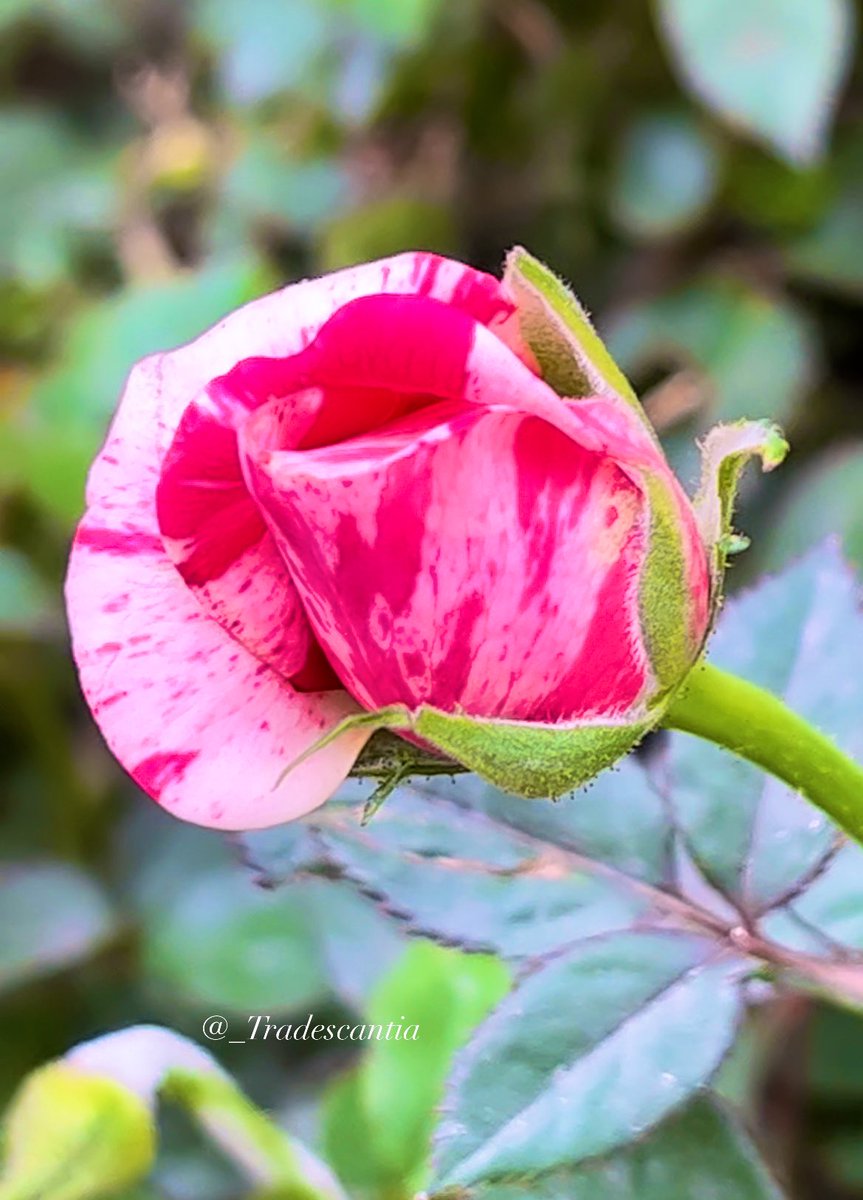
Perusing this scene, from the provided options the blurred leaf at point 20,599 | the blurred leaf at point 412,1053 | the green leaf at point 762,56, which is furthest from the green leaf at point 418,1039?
the green leaf at point 762,56

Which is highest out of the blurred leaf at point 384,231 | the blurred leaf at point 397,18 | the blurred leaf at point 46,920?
the blurred leaf at point 397,18

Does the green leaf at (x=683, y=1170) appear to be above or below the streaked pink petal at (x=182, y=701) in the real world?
below

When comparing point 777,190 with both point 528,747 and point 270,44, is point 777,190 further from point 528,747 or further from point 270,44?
point 528,747

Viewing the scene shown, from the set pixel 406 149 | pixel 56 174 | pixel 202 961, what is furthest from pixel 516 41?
pixel 202 961

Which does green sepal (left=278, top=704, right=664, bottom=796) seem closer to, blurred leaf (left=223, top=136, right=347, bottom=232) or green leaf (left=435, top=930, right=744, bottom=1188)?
green leaf (left=435, top=930, right=744, bottom=1188)

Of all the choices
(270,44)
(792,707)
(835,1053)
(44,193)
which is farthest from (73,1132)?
(44,193)

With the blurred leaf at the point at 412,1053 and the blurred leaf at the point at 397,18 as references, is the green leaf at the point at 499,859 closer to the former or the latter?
the blurred leaf at the point at 412,1053

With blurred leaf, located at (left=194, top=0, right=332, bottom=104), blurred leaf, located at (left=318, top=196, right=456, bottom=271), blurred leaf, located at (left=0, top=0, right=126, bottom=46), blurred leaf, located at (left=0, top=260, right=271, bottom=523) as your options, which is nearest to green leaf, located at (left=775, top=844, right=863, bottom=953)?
blurred leaf, located at (left=0, top=260, right=271, bottom=523)
